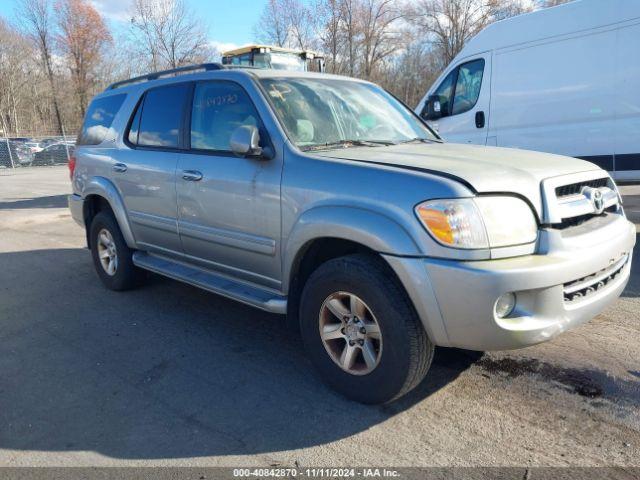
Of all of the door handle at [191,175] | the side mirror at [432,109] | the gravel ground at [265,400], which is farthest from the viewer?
the side mirror at [432,109]

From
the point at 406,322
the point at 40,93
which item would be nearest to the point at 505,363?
the point at 406,322

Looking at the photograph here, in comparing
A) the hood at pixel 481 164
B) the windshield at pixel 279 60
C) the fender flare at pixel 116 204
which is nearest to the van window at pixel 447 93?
the hood at pixel 481 164

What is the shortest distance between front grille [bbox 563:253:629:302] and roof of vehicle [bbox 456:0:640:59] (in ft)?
16.5

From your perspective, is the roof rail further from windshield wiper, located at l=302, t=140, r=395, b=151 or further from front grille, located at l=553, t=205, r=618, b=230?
front grille, located at l=553, t=205, r=618, b=230

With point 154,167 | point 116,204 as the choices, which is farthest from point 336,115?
point 116,204

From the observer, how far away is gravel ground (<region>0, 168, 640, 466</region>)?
253cm

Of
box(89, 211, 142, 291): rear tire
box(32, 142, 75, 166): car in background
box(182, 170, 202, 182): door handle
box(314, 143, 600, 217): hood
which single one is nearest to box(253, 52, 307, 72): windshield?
box(89, 211, 142, 291): rear tire

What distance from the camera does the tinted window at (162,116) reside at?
13.6 ft

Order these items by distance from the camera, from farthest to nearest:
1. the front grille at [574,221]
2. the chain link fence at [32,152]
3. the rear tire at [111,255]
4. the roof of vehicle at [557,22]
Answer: the chain link fence at [32,152], the roof of vehicle at [557,22], the rear tire at [111,255], the front grille at [574,221]

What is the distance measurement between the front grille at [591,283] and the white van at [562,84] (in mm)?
4585

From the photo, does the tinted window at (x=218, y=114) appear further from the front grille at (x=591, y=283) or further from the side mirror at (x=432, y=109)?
the side mirror at (x=432, y=109)

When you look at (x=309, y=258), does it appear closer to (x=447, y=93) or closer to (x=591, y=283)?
(x=591, y=283)

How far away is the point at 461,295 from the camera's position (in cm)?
240

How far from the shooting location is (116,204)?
4801mm
